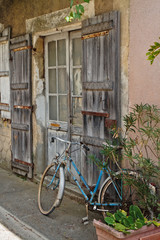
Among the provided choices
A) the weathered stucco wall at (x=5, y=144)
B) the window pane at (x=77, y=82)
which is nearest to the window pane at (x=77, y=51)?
the window pane at (x=77, y=82)

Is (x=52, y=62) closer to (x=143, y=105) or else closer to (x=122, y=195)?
(x=143, y=105)

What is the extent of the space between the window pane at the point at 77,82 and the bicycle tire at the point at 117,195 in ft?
5.55

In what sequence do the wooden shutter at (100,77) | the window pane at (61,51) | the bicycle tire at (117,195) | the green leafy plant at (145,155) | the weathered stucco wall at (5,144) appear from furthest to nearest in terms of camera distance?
the weathered stucco wall at (5,144) < the window pane at (61,51) < the wooden shutter at (100,77) < the bicycle tire at (117,195) < the green leafy plant at (145,155)

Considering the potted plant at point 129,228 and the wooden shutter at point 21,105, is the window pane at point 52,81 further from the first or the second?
the potted plant at point 129,228

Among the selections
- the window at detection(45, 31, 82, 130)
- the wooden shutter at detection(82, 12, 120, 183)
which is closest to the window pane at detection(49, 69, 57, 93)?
the window at detection(45, 31, 82, 130)

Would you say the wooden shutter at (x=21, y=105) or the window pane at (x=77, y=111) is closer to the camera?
the window pane at (x=77, y=111)

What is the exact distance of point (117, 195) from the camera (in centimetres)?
427

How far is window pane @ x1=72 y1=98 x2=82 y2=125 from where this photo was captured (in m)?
5.32

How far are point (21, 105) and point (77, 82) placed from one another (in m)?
1.40

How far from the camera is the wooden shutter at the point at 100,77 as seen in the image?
422 centimetres

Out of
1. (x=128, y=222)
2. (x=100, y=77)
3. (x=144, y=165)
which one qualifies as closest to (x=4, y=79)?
(x=100, y=77)

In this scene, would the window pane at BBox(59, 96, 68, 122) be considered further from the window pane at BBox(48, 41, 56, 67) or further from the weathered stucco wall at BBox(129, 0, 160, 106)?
the weathered stucco wall at BBox(129, 0, 160, 106)

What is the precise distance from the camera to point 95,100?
457 centimetres

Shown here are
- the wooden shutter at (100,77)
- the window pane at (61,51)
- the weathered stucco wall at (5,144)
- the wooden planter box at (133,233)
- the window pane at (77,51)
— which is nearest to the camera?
the wooden planter box at (133,233)
